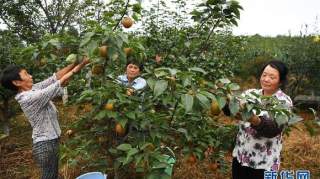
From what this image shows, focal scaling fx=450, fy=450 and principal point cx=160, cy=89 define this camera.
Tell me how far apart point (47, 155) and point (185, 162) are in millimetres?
1360

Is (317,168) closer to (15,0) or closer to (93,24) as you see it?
(93,24)

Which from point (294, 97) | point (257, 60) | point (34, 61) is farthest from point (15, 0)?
point (34, 61)

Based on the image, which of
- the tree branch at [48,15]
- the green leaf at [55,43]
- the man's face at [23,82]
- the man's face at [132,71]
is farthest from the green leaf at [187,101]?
the tree branch at [48,15]

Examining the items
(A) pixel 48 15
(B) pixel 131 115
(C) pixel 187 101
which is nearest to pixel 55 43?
(B) pixel 131 115

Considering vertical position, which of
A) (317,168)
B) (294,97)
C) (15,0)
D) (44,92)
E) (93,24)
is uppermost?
(15,0)

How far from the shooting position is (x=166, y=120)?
2180 millimetres

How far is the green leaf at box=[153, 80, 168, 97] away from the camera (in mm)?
1715

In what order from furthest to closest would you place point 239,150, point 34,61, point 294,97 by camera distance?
point 294,97
point 239,150
point 34,61

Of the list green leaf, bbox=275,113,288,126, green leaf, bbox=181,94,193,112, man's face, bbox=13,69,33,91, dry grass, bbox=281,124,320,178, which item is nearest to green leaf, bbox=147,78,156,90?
green leaf, bbox=181,94,193,112

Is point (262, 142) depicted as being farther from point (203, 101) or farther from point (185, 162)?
point (185, 162)

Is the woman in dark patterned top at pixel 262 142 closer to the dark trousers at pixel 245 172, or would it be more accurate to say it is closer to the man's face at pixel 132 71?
the dark trousers at pixel 245 172

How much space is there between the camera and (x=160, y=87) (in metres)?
1.73

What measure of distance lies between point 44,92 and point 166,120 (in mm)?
886

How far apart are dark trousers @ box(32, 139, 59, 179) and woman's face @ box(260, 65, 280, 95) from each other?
4.74 ft
